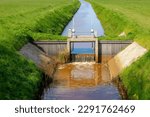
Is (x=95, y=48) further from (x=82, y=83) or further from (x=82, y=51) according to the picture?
(x=82, y=83)

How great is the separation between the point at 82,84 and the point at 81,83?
1.61 feet

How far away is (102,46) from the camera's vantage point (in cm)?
5334

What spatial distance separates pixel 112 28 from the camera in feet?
250

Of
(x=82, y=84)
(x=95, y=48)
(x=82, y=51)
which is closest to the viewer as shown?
(x=82, y=84)

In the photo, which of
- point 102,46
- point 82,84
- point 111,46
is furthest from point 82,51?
point 82,84

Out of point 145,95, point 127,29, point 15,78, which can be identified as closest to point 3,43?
point 15,78

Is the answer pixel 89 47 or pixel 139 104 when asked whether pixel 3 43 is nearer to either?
pixel 89 47

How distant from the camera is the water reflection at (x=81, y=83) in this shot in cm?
3753

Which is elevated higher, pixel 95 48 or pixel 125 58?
pixel 95 48

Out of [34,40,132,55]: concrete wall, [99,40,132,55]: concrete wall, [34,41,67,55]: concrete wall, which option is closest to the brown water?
[99,40,132,55]: concrete wall

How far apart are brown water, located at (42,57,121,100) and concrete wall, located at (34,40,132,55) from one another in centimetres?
235

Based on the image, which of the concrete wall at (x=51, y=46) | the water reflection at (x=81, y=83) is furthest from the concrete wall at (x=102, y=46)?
the water reflection at (x=81, y=83)

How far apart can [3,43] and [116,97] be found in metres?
15.7

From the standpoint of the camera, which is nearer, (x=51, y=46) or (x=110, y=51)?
(x=110, y=51)
